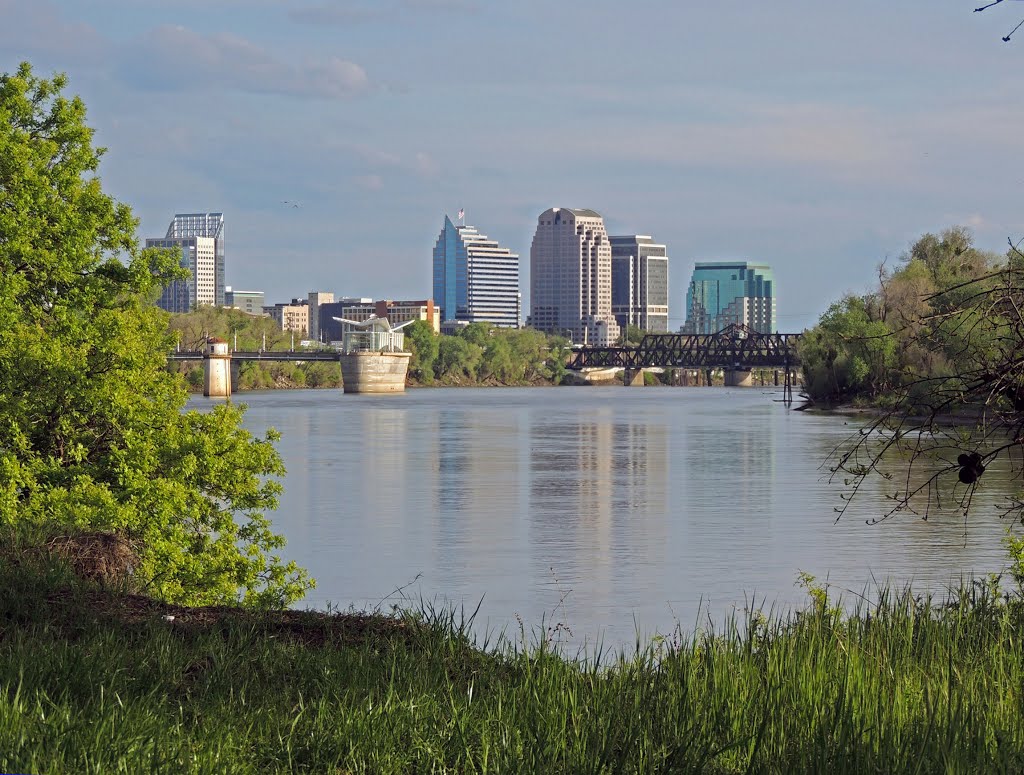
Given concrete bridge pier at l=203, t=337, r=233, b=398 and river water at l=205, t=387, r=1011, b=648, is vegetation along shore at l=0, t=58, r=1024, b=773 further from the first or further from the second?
concrete bridge pier at l=203, t=337, r=233, b=398

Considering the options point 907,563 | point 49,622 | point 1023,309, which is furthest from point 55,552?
point 907,563

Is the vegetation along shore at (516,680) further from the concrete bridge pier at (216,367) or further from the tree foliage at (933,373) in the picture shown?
the concrete bridge pier at (216,367)

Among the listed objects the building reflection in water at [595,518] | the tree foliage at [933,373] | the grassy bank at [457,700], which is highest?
the tree foliage at [933,373]

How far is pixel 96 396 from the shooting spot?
2267 cm

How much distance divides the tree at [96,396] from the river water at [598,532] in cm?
249

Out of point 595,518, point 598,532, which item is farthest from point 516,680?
point 595,518

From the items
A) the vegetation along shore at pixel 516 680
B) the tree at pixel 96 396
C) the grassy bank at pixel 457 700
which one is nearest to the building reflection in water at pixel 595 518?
the vegetation along shore at pixel 516 680

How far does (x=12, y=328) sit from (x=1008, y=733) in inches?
772

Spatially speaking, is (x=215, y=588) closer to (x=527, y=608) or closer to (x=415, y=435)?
(x=527, y=608)

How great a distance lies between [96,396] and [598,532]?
17783mm

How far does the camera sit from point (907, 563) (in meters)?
30.2

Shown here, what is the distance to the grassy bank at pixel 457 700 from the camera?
6.79 m

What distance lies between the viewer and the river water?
83.4 ft

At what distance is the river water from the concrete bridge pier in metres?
105
